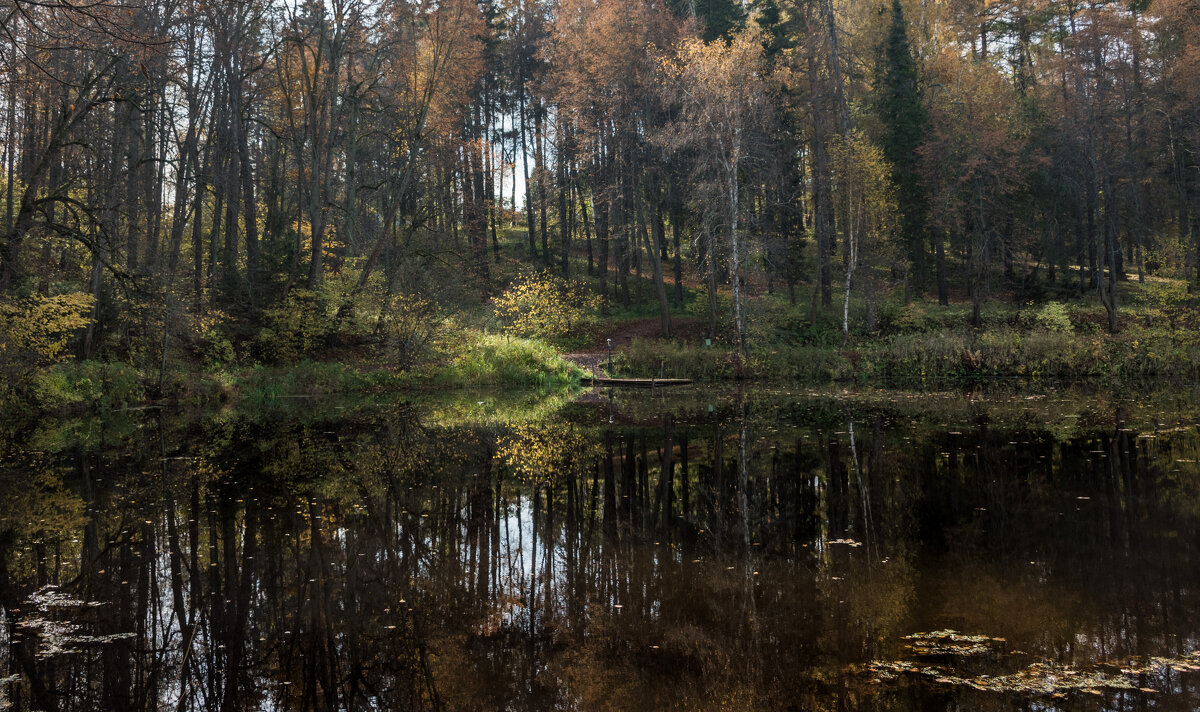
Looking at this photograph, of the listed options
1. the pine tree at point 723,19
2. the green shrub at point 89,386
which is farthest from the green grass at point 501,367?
the pine tree at point 723,19

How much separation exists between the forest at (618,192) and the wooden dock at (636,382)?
80cm

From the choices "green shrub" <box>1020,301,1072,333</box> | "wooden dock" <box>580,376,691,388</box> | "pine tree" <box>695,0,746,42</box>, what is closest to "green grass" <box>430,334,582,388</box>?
"wooden dock" <box>580,376,691,388</box>

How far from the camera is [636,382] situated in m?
22.7

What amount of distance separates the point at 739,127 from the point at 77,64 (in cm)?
1780

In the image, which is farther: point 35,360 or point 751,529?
point 35,360

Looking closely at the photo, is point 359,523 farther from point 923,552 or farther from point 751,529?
point 923,552

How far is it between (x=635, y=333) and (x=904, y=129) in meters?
14.8

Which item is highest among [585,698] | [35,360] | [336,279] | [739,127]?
[739,127]

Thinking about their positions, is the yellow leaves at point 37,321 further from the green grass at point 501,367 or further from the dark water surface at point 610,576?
the green grass at point 501,367

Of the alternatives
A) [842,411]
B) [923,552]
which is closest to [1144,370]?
[842,411]

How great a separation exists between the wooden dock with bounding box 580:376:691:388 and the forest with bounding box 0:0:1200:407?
796mm

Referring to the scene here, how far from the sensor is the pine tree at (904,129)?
3038 centimetres

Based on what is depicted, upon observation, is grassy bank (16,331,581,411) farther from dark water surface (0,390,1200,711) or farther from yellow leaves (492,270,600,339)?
dark water surface (0,390,1200,711)

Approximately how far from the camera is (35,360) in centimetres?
1540
